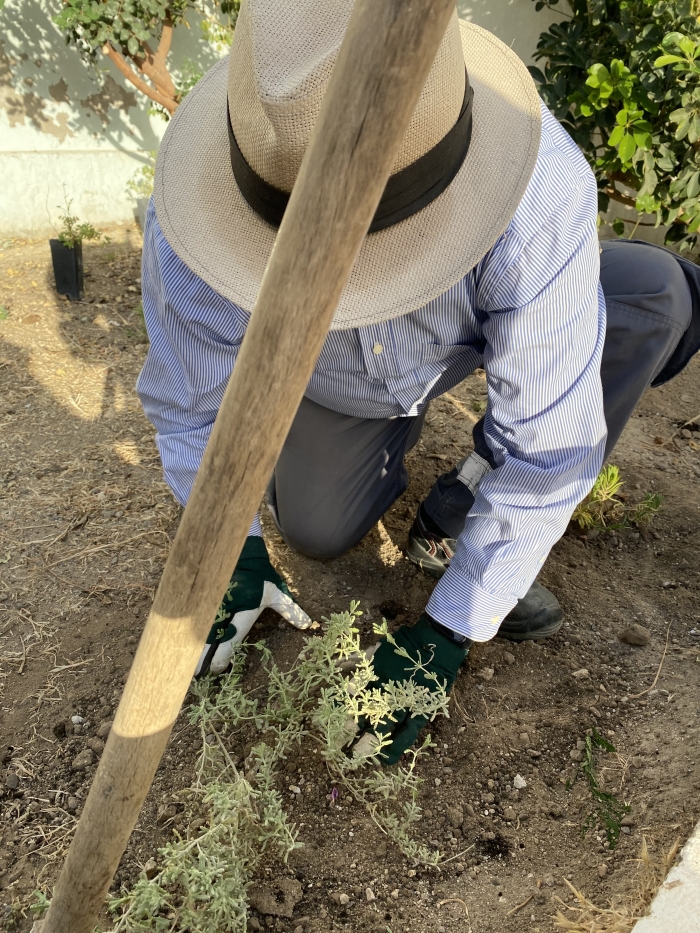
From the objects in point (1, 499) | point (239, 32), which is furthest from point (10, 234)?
point (239, 32)

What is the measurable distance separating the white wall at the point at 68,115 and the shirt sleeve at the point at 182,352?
2507 mm

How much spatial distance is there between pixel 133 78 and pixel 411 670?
10.3 feet

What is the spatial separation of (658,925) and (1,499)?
2.08 metres

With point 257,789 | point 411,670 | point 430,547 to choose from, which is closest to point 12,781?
point 257,789

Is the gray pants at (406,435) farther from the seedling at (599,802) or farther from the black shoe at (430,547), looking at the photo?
the seedling at (599,802)

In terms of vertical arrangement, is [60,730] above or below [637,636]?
below

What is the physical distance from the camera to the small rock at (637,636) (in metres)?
2.03

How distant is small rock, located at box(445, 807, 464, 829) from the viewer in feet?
5.43

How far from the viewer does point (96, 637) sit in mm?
1990

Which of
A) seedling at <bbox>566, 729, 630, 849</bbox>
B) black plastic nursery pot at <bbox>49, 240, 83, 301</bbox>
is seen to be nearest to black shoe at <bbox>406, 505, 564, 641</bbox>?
seedling at <bbox>566, 729, 630, 849</bbox>

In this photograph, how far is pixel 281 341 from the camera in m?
0.74

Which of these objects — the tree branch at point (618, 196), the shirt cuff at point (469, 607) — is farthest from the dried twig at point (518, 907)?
the tree branch at point (618, 196)

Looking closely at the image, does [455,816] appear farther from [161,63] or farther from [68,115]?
[68,115]

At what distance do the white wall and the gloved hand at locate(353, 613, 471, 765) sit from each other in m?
3.25
